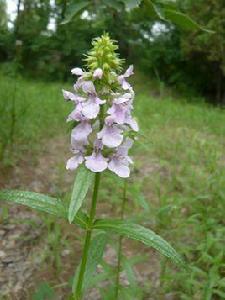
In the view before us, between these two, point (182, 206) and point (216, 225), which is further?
point (182, 206)

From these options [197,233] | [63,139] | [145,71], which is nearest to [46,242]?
[197,233]

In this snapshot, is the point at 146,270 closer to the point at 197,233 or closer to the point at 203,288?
the point at 197,233

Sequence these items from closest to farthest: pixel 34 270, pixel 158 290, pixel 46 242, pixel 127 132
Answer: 1. pixel 127 132
2. pixel 158 290
3. pixel 34 270
4. pixel 46 242

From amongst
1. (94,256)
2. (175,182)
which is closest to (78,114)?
(94,256)

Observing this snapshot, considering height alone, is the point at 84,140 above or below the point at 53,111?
below

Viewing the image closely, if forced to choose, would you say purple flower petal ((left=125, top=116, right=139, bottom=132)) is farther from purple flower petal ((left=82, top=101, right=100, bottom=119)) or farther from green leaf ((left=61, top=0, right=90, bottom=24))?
green leaf ((left=61, top=0, right=90, bottom=24))

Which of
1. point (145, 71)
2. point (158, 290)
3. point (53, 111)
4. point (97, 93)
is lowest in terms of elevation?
point (158, 290)

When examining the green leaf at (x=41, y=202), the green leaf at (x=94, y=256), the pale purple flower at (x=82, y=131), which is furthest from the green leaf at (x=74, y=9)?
the green leaf at (x=94, y=256)
